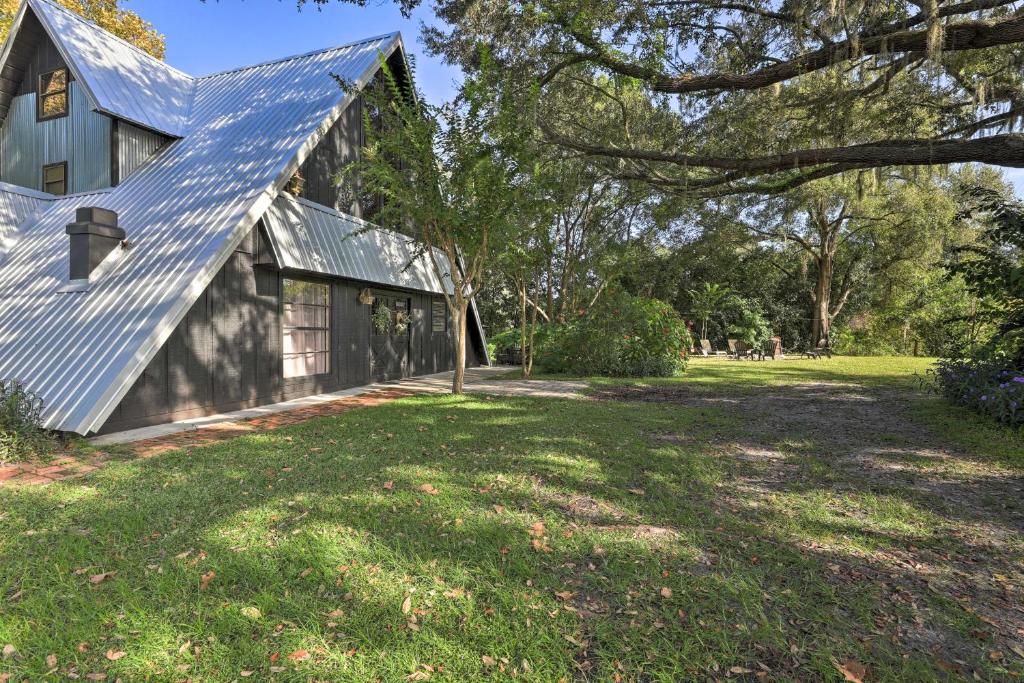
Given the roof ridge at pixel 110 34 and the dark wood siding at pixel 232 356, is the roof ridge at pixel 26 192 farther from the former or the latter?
the dark wood siding at pixel 232 356

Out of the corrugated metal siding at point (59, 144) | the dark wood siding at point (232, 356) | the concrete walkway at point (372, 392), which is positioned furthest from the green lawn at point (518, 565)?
the corrugated metal siding at point (59, 144)

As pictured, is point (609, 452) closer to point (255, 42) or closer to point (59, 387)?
point (59, 387)

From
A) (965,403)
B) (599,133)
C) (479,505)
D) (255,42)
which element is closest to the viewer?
(479,505)

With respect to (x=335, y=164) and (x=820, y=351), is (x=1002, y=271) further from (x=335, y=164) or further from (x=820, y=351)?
(x=820, y=351)

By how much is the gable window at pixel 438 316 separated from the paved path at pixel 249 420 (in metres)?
1.55

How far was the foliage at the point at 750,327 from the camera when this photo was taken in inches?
906

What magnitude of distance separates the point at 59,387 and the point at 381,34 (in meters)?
9.28

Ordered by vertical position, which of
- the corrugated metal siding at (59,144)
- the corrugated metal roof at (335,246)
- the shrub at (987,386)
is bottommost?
the shrub at (987,386)

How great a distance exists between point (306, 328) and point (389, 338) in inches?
97.1

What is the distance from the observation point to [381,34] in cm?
1088

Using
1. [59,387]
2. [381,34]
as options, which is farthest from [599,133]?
[59,387]

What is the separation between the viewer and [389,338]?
11250mm

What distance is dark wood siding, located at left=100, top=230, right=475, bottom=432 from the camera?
6.29 m

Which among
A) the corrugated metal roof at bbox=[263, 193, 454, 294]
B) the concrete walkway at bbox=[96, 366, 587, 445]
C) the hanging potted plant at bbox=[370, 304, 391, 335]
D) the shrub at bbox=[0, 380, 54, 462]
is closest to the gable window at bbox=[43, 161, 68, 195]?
the corrugated metal roof at bbox=[263, 193, 454, 294]
